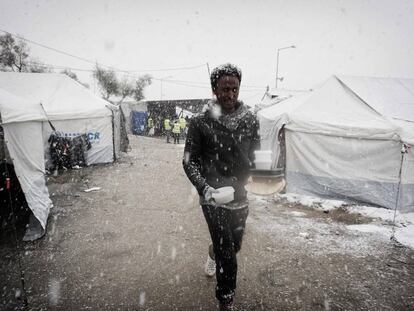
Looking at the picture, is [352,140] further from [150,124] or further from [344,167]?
[150,124]

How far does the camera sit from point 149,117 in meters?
31.7

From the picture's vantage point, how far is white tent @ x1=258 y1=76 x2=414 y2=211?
282 inches

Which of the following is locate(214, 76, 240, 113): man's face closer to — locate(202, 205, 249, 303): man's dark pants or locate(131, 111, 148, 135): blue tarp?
locate(202, 205, 249, 303): man's dark pants

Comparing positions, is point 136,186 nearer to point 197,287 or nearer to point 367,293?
point 197,287

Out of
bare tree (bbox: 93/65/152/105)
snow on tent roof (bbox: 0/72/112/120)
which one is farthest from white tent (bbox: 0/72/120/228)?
bare tree (bbox: 93/65/152/105)

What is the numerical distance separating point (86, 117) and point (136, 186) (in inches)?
193

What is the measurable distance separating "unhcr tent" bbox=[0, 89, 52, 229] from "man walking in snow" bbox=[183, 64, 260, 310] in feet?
12.9

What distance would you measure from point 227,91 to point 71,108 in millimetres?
11140

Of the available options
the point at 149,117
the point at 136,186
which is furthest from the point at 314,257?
the point at 149,117

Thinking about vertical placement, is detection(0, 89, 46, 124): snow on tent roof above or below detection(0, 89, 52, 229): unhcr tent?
above

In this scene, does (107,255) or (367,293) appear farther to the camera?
(107,255)

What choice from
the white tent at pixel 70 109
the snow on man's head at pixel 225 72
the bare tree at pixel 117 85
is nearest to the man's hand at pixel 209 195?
the snow on man's head at pixel 225 72

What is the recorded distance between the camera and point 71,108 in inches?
477

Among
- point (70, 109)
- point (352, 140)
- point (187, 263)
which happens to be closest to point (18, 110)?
point (187, 263)
